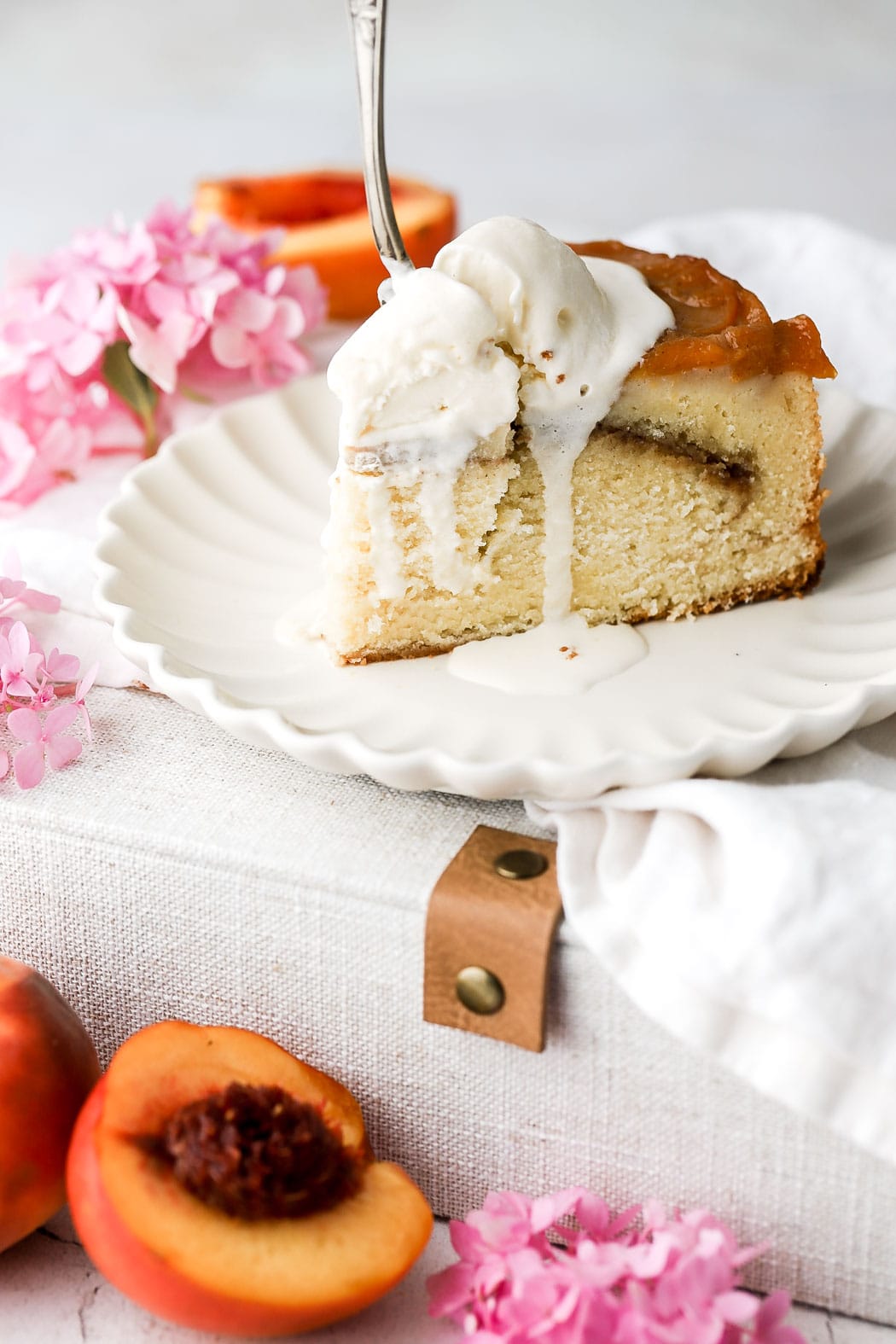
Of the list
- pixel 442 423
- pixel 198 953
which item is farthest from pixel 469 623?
pixel 198 953

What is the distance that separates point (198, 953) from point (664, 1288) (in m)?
0.45

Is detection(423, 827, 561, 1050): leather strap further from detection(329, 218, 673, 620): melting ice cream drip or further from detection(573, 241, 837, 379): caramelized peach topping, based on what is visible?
detection(573, 241, 837, 379): caramelized peach topping

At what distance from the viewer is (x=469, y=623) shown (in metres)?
1.42

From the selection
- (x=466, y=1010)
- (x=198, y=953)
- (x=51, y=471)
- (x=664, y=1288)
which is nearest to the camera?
(x=664, y=1288)

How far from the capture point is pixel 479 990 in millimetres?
1082

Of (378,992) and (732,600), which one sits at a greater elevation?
(732,600)

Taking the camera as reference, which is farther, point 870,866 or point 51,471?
point 51,471

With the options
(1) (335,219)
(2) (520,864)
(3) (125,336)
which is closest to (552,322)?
(2) (520,864)

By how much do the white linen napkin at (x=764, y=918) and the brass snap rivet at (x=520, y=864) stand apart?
28mm

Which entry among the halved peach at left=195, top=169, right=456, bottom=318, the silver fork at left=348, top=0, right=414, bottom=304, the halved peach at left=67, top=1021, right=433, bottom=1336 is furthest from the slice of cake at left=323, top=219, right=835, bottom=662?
the halved peach at left=195, top=169, right=456, bottom=318

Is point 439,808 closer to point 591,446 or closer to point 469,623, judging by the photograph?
point 469,623

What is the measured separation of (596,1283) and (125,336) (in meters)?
1.35

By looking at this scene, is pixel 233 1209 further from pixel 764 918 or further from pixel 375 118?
pixel 375 118

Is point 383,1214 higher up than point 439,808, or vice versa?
point 439,808
